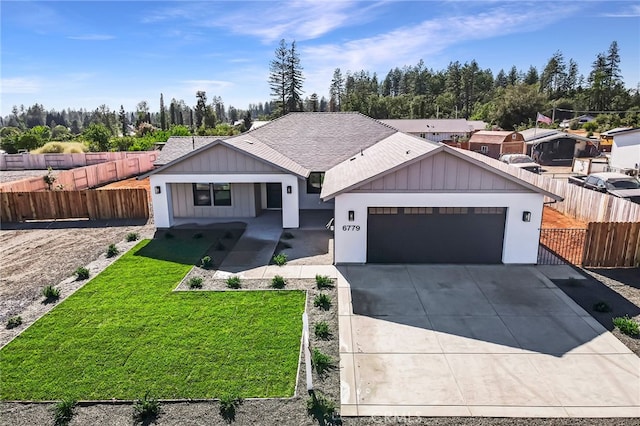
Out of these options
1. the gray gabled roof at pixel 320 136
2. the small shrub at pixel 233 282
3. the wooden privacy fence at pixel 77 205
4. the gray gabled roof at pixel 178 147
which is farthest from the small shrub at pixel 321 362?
the wooden privacy fence at pixel 77 205

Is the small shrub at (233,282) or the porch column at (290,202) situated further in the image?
the porch column at (290,202)

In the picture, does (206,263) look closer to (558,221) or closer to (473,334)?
(473,334)

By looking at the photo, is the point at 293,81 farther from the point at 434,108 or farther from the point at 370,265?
the point at 370,265

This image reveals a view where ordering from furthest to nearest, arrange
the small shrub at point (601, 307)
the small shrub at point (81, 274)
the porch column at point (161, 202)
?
the porch column at point (161, 202) < the small shrub at point (81, 274) < the small shrub at point (601, 307)

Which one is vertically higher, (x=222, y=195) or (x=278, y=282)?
(x=222, y=195)

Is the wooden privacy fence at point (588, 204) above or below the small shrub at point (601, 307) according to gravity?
above

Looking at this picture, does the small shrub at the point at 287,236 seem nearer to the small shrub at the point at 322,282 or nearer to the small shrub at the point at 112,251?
the small shrub at the point at 322,282

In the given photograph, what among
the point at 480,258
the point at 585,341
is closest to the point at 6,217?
the point at 480,258

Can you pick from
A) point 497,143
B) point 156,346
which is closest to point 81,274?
point 156,346
